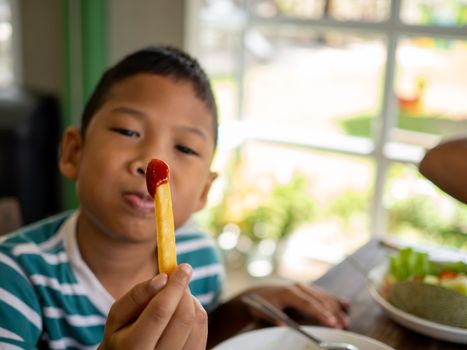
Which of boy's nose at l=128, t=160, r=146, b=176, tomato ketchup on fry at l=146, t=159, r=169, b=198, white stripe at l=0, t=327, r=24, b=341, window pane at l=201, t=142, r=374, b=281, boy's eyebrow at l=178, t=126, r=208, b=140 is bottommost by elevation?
window pane at l=201, t=142, r=374, b=281

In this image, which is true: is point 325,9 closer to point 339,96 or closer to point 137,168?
point 339,96

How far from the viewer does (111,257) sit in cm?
100

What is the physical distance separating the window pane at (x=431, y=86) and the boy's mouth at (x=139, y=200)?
1.75 metres

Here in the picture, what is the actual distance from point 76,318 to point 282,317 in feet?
1.00

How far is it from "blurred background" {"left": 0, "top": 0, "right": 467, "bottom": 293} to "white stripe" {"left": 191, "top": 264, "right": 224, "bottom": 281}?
1.35m

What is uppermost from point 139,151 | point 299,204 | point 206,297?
point 139,151

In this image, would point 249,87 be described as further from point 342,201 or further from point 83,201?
point 83,201

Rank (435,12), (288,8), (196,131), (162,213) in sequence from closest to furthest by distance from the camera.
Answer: (162,213) → (196,131) → (435,12) → (288,8)

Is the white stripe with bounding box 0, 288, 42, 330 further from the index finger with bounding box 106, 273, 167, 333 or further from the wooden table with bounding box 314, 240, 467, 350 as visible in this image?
the wooden table with bounding box 314, 240, 467, 350

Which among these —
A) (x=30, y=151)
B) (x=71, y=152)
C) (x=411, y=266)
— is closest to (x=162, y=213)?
(x=71, y=152)

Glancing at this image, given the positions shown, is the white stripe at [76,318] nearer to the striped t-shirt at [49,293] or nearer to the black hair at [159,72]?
the striped t-shirt at [49,293]

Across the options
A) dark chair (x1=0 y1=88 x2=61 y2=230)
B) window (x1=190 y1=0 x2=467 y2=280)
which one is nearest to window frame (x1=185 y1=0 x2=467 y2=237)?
window (x1=190 y1=0 x2=467 y2=280)

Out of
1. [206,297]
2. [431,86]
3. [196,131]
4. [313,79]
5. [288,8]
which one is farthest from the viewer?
[313,79]

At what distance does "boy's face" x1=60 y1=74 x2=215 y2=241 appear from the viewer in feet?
2.89
